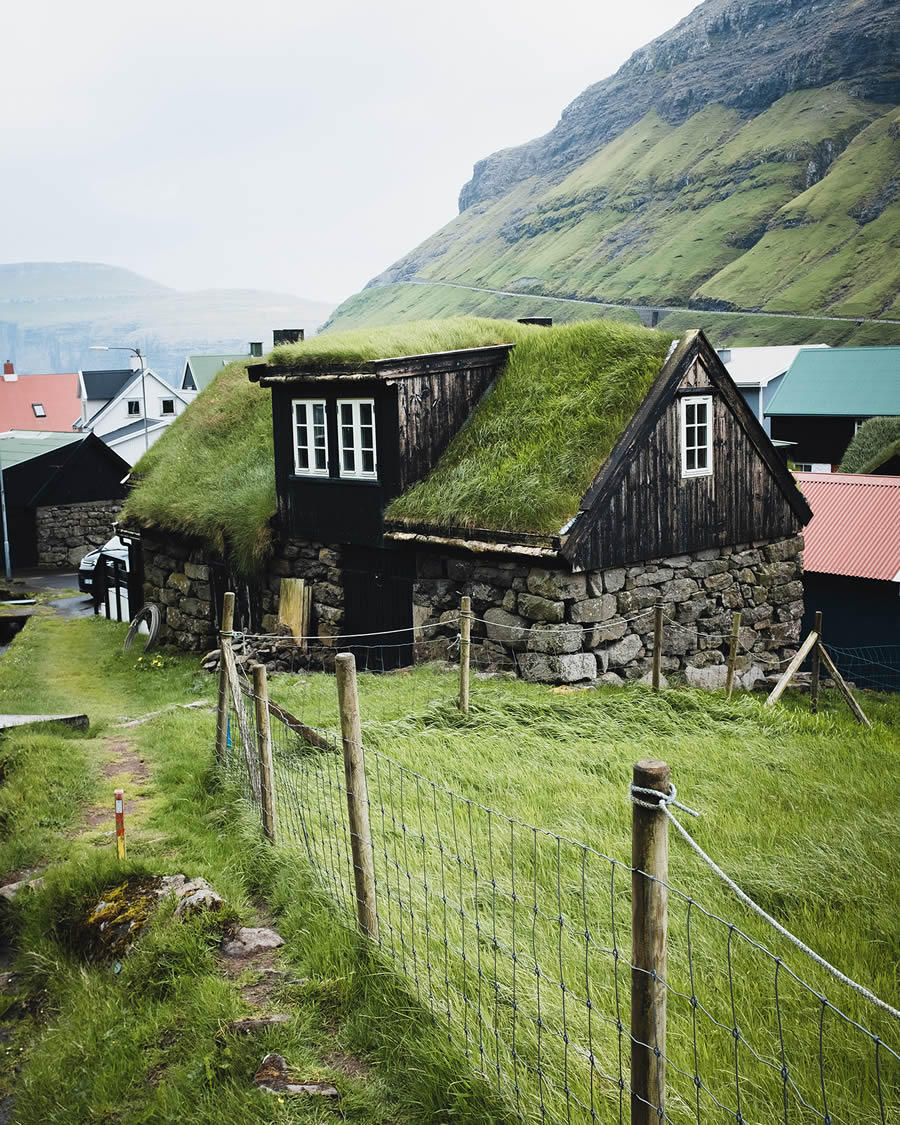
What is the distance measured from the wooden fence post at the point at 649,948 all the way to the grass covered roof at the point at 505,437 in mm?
11982

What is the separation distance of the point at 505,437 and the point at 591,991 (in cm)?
1321

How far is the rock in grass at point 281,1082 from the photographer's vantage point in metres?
4.93

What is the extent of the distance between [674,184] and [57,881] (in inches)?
7305

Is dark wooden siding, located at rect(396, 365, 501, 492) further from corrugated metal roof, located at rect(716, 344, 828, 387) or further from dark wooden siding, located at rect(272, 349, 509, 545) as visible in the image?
corrugated metal roof, located at rect(716, 344, 828, 387)

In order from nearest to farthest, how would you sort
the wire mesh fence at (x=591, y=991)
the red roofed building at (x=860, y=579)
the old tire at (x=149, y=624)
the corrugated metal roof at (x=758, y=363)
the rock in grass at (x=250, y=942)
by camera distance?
the wire mesh fence at (x=591, y=991) < the rock in grass at (x=250, y=942) < the red roofed building at (x=860, y=579) < the old tire at (x=149, y=624) < the corrugated metal roof at (x=758, y=363)

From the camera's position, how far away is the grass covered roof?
644 inches

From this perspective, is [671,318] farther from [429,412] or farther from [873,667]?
[429,412]

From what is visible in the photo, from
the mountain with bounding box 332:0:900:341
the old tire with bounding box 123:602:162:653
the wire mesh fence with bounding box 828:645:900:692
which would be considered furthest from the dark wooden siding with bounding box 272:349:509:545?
the mountain with bounding box 332:0:900:341

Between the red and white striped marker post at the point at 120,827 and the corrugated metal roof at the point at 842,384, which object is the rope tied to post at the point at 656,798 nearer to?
the red and white striped marker post at the point at 120,827

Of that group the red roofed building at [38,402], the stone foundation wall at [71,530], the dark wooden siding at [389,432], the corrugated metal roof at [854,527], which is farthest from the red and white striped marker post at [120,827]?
the red roofed building at [38,402]

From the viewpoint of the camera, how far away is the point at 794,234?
134 m

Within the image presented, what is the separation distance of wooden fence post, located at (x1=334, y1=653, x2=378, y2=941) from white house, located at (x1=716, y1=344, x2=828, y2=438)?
48.7 metres

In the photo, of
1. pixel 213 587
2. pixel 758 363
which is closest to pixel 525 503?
pixel 213 587

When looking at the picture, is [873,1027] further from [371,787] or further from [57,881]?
[57,881]
